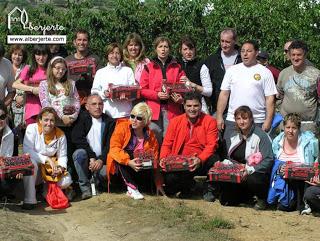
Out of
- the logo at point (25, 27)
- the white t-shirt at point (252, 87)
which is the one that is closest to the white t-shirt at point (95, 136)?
the white t-shirt at point (252, 87)

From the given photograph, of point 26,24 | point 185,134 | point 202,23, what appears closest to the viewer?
point 185,134

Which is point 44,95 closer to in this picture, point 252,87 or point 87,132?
point 87,132

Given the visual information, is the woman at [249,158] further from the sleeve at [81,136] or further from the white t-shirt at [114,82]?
the sleeve at [81,136]

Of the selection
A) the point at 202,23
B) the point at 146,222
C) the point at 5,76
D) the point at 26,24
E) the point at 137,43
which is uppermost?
the point at 26,24

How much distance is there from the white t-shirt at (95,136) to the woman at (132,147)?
302mm

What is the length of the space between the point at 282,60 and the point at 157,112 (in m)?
5.38


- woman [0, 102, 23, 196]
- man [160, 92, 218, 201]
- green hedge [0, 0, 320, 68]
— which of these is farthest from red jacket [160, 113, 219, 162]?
green hedge [0, 0, 320, 68]

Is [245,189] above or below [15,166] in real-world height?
below

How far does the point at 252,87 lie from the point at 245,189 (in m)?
1.30

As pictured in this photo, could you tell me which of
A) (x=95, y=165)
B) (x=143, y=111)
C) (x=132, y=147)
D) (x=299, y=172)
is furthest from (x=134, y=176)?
(x=299, y=172)

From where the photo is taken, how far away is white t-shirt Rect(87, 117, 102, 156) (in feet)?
28.6

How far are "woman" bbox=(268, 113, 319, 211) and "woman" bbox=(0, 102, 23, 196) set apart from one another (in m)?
3.18

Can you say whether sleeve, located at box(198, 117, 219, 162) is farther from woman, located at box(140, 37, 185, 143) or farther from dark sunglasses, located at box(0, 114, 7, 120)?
dark sunglasses, located at box(0, 114, 7, 120)

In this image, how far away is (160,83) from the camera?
28.8 ft
